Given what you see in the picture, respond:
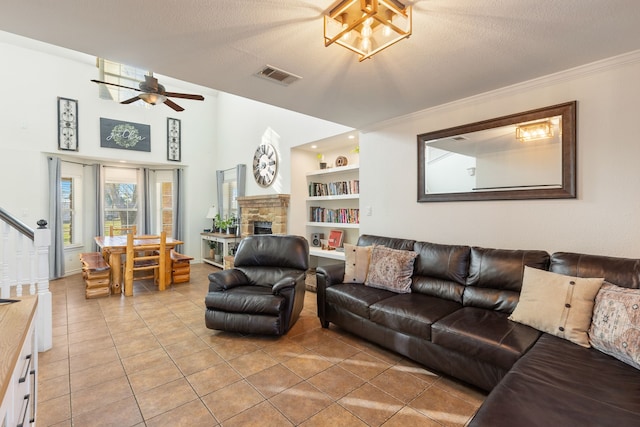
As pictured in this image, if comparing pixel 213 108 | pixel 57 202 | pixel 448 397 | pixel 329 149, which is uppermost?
pixel 213 108

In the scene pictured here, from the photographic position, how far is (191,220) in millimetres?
6887

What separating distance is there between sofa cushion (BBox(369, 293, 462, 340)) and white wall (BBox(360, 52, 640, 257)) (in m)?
0.86

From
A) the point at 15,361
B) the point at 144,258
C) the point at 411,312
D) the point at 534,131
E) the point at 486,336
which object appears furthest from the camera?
the point at 144,258

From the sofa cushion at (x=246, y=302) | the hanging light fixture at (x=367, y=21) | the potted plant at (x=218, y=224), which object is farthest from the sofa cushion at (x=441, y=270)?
the potted plant at (x=218, y=224)

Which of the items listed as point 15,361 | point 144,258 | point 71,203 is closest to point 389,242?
point 15,361

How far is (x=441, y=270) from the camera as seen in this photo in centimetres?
272

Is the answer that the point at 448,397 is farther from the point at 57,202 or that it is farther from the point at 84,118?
the point at 84,118

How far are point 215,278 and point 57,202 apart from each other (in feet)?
14.0

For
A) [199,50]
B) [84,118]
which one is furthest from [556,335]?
[84,118]

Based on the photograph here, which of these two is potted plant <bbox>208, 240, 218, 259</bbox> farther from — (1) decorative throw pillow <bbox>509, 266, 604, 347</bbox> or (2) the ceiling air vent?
(1) decorative throw pillow <bbox>509, 266, 604, 347</bbox>

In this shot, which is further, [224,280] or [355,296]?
[224,280]

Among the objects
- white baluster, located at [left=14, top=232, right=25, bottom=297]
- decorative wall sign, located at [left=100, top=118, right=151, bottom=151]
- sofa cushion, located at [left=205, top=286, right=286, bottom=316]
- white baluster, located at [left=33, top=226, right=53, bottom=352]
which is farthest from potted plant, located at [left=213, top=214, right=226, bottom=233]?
white baluster, located at [left=14, top=232, right=25, bottom=297]

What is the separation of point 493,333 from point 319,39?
2232mm

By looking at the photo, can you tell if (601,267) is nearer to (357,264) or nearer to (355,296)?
(355,296)
